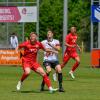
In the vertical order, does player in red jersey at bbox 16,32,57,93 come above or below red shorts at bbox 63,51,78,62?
above

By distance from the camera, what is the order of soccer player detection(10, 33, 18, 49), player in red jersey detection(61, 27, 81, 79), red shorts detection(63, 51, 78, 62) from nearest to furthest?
player in red jersey detection(61, 27, 81, 79) < red shorts detection(63, 51, 78, 62) < soccer player detection(10, 33, 18, 49)

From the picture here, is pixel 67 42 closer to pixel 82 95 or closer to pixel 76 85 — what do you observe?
pixel 76 85

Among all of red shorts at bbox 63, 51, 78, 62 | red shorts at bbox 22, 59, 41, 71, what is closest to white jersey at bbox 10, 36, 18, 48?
red shorts at bbox 63, 51, 78, 62

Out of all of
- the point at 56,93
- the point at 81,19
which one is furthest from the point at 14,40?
the point at 81,19

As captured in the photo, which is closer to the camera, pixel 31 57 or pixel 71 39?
pixel 31 57

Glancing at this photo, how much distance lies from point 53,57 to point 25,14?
18194 millimetres

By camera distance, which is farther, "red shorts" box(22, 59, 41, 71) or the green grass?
"red shorts" box(22, 59, 41, 71)

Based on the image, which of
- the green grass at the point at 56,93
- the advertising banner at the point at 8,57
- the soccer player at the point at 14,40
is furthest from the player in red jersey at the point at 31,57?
the soccer player at the point at 14,40

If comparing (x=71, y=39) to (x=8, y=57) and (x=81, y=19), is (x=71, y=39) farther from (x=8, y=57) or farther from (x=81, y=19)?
(x=81, y=19)

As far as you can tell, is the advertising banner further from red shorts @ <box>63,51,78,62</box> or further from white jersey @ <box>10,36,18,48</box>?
red shorts @ <box>63,51,78,62</box>

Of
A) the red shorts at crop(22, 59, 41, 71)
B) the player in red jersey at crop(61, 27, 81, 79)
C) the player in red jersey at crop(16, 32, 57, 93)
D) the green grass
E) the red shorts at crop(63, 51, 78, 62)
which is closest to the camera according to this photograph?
the green grass

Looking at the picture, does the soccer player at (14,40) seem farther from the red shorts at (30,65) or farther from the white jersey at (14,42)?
the red shorts at (30,65)

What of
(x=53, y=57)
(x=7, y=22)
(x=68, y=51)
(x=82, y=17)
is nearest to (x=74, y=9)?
(x=82, y=17)

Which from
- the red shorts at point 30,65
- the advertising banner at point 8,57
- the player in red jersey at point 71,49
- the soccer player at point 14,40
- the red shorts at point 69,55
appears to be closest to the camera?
the red shorts at point 30,65
